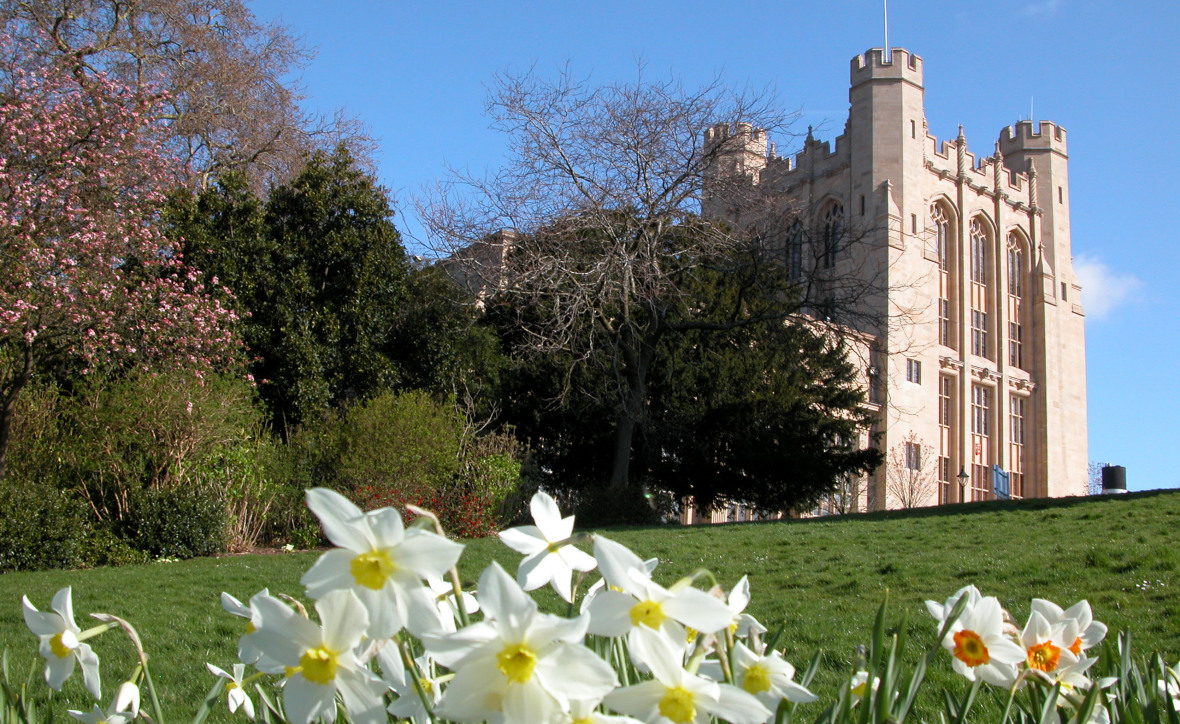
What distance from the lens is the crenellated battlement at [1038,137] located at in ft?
139

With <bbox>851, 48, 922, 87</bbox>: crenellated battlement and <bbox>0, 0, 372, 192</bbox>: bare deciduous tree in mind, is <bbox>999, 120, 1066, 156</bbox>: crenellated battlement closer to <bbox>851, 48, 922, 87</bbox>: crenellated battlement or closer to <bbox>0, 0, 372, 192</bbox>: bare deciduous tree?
<bbox>851, 48, 922, 87</bbox>: crenellated battlement

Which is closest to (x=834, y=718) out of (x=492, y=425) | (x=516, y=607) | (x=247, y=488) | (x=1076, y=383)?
(x=516, y=607)

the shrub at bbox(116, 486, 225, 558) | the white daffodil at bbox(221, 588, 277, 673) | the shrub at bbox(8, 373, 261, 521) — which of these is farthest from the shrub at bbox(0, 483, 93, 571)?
the white daffodil at bbox(221, 588, 277, 673)

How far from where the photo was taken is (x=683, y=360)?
2069 cm

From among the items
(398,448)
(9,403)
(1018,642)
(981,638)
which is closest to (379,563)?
(981,638)

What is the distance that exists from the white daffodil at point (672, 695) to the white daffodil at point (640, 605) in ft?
0.08

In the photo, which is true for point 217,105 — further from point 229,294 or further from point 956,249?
point 956,249

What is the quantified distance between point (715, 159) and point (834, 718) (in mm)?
14937

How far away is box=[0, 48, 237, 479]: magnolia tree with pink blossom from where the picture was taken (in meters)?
12.5

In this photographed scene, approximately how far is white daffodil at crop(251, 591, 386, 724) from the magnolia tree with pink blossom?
497 inches

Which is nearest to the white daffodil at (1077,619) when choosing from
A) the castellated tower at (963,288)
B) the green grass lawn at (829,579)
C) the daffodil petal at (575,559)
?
the daffodil petal at (575,559)

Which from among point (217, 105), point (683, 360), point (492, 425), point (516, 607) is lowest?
point (516, 607)

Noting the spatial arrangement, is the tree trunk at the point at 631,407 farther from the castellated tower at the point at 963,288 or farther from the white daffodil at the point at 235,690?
the white daffodil at the point at 235,690

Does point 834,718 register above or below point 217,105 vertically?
below
